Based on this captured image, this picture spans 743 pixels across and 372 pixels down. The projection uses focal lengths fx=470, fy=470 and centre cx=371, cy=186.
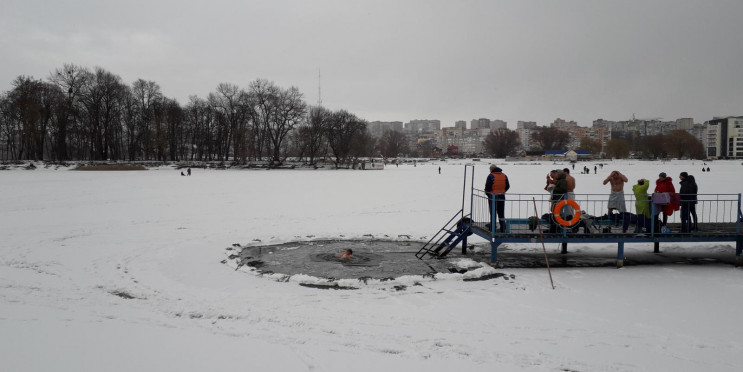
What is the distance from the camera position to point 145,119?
78938mm

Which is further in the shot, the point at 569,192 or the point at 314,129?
the point at 314,129

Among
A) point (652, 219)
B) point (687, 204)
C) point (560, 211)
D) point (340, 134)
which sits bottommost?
point (652, 219)

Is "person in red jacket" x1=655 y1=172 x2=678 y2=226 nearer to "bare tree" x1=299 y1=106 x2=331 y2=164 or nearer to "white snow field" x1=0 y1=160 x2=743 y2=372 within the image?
"white snow field" x1=0 y1=160 x2=743 y2=372

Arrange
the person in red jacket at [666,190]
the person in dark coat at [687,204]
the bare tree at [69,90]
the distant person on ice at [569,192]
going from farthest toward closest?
the bare tree at [69,90] < the person in dark coat at [687,204] < the person in red jacket at [666,190] < the distant person on ice at [569,192]

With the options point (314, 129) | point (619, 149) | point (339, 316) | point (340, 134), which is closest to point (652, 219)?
point (339, 316)

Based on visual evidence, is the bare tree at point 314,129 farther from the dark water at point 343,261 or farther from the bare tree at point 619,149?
the bare tree at point 619,149

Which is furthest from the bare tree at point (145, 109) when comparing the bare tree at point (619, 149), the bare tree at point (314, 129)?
the bare tree at point (619, 149)

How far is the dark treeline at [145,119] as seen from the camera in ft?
235

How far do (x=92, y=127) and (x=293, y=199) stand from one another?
6656cm

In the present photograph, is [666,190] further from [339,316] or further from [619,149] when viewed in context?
[619,149]

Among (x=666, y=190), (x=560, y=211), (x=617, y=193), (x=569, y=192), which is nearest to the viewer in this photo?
(x=560, y=211)

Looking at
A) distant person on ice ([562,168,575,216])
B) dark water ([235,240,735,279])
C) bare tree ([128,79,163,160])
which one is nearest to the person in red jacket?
dark water ([235,240,735,279])

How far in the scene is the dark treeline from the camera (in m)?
71.6

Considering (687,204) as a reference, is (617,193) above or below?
above
